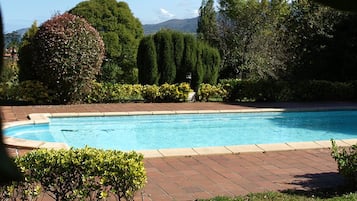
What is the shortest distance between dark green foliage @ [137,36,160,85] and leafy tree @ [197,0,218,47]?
502 centimetres

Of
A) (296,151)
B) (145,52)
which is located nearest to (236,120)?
(145,52)

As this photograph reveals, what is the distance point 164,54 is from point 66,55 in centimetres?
347

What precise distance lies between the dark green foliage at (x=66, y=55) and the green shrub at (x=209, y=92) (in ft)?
11.0

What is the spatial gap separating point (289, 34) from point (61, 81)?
9230mm

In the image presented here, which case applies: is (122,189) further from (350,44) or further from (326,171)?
(350,44)

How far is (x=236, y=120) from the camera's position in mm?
12086

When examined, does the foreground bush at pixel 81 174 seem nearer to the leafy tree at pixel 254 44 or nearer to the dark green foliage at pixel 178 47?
the dark green foliage at pixel 178 47

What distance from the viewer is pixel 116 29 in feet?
59.5

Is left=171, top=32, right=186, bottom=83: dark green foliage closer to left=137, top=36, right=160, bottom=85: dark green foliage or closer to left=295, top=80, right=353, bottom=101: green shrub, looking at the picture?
left=137, top=36, right=160, bottom=85: dark green foliage

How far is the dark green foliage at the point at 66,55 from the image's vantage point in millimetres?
11594

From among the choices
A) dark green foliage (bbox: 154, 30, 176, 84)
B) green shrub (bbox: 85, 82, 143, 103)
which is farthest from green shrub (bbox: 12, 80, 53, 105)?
dark green foliage (bbox: 154, 30, 176, 84)

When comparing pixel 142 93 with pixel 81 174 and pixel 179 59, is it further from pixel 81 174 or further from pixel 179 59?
pixel 81 174

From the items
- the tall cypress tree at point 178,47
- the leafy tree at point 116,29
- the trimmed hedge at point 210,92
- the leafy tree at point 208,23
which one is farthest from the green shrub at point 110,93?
the leafy tree at point 208,23

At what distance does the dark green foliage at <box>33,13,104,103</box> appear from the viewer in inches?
456
